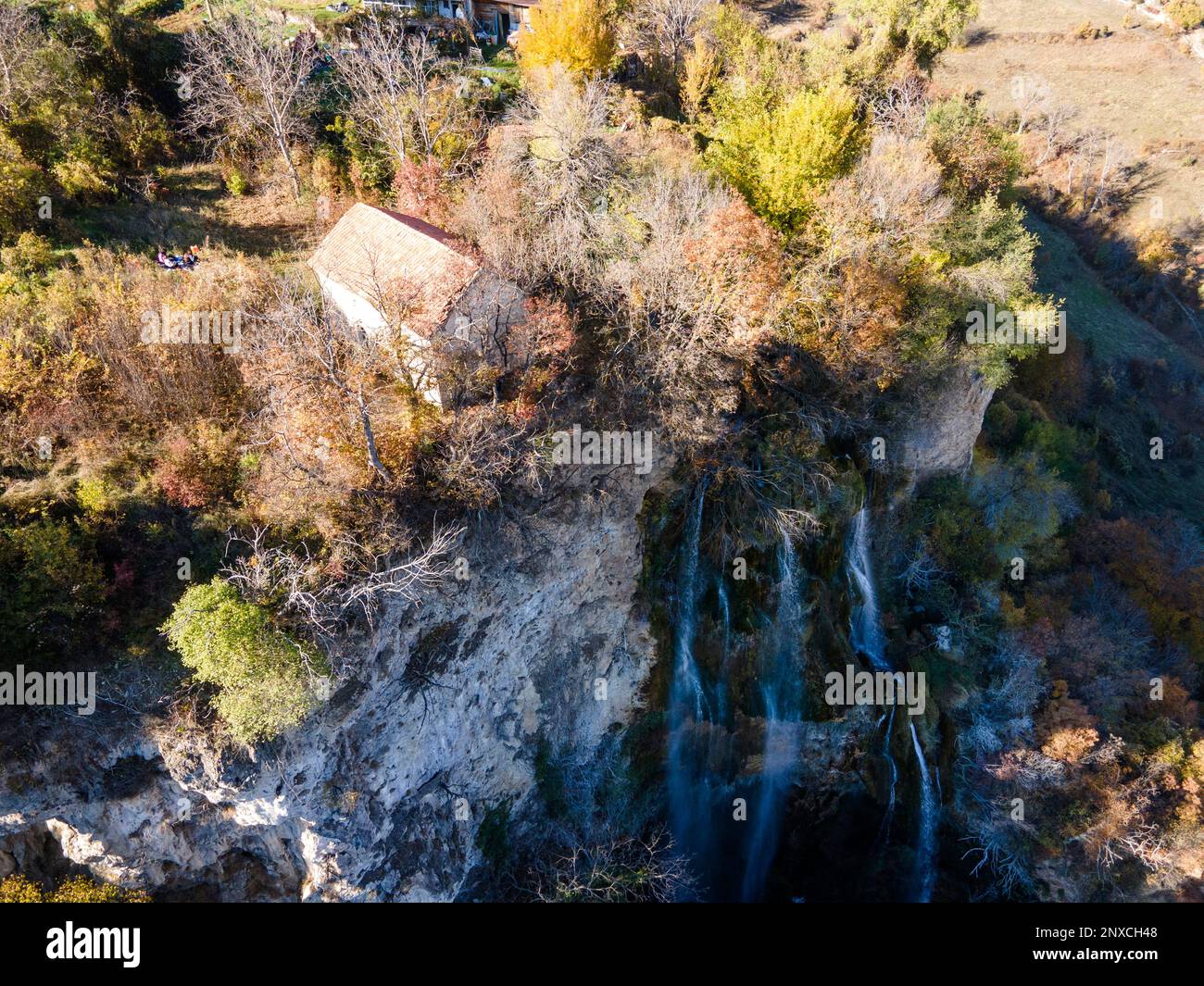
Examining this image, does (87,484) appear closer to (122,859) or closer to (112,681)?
(112,681)

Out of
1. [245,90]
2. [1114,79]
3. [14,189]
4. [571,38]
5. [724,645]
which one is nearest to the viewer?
[14,189]

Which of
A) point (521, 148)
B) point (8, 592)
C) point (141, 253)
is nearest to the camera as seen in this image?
point (8, 592)

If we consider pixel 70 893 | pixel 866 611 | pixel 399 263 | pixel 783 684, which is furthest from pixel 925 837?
pixel 399 263

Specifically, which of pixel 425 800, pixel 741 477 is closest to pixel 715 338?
pixel 741 477

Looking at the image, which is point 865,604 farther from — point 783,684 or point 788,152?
point 788,152

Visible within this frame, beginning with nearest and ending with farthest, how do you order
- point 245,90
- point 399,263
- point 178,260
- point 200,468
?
point 200,468, point 399,263, point 178,260, point 245,90

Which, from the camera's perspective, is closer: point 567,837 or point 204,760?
point 204,760

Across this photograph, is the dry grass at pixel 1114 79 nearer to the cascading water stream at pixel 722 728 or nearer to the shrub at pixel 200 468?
the cascading water stream at pixel 722 728

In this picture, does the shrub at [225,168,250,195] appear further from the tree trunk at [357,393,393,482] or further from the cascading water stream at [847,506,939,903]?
the cascading water stream at [847,506,939,903]
